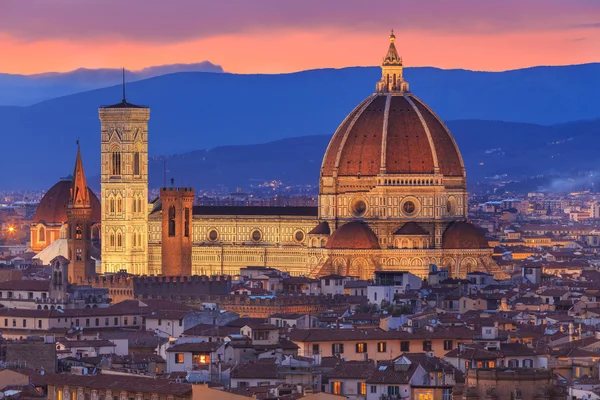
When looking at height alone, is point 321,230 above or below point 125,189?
below

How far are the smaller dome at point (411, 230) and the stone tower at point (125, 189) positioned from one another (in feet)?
49.2

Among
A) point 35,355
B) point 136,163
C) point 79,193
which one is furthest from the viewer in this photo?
point 136,163

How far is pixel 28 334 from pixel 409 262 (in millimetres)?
56409

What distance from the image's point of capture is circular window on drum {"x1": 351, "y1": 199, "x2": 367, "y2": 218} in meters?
142

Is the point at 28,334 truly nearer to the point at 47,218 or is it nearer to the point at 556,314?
the point at 556,314

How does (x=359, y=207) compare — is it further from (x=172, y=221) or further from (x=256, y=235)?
(x=172, y=221)

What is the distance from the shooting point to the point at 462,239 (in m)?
139

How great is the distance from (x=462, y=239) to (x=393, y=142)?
654 cm

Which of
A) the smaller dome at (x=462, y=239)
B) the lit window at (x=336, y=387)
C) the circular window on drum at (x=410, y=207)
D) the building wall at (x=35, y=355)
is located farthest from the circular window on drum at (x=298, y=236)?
the lit window at (x=336, y=387)

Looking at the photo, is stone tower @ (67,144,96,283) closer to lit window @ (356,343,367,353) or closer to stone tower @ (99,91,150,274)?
stone tower @ (99,91,150,274)

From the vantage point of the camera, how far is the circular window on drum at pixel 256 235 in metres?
147

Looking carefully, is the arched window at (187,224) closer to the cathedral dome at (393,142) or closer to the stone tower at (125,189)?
the stone tower at (125,189)

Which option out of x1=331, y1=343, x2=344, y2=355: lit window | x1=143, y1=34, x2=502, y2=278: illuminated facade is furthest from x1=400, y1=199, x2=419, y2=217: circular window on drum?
x1=331, y1=343, x2=344, y2=355: lit window

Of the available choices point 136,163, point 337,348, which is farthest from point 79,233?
point 337,348
